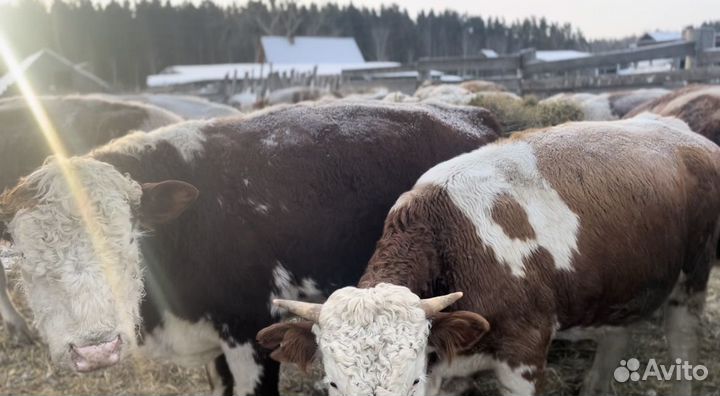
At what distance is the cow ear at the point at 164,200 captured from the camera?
331 centimetres

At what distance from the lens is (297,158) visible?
4082 mm

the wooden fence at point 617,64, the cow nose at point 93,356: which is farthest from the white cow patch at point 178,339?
the wooden fence at point 617,64

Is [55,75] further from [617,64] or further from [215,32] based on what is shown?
[215,32]

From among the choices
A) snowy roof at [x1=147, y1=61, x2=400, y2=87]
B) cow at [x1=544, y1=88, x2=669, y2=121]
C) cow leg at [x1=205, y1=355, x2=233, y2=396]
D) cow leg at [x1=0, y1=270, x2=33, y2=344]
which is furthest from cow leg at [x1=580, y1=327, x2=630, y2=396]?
snowy roof at [x1=147, y1=61, x2=400, y2=87]

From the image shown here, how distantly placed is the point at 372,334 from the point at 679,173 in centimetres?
258

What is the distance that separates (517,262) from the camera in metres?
3.20

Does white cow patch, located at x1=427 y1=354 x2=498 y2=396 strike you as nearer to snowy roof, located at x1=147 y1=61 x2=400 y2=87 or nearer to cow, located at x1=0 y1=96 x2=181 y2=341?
cow, located at x1=0 y1=96 x2=181 y2=341

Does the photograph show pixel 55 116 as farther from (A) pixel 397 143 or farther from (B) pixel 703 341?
(B) pixel 703 341

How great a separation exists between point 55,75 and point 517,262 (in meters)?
36.6

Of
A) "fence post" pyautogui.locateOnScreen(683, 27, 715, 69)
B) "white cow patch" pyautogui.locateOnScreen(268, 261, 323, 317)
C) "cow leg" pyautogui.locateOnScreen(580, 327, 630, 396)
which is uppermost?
"fence post" pyautogui.locateOnScreen(683, 27, 715, 69)

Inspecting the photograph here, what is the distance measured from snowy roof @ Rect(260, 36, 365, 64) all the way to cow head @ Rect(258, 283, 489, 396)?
181ft

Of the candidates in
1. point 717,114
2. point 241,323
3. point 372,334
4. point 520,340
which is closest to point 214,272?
point 241,323

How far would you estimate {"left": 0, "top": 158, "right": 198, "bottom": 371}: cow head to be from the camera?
2809mm

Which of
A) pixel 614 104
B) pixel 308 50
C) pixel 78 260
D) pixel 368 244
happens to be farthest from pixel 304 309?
pixel 308 50
